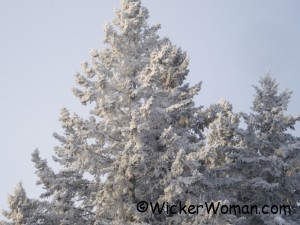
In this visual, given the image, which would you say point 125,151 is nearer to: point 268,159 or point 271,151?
point 268,159

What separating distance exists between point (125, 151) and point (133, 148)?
0.34 metres

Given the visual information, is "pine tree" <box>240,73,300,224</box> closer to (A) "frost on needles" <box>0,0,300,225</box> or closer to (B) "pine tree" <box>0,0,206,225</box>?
(A) "frost on needles" <box>0,0,300,225</box>

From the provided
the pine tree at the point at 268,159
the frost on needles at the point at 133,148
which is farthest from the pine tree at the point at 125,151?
the pine tree at the point at 268,159

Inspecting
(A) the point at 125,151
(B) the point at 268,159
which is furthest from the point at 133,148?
(B) the point at 268,159

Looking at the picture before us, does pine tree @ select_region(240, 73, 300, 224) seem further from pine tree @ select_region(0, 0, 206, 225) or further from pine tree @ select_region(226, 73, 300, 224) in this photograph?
pine tree @ select_region(0, 0, 206, 225)

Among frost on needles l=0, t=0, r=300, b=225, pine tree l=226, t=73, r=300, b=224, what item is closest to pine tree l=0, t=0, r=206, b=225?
frost on needles l=0, t=0, r=300, b=225

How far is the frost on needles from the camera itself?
14.7m

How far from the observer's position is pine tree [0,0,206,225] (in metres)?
14.8

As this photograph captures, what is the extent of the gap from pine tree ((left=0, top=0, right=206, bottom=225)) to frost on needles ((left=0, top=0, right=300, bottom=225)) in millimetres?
39

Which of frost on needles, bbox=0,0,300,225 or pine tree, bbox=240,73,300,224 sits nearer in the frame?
frost on needles, bbox=0,0,300,225

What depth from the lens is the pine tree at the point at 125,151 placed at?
14758 mm

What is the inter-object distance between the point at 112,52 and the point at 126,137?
15.1 feet

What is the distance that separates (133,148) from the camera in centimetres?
1485

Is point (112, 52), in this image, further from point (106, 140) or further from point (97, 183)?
point (97, 183)
